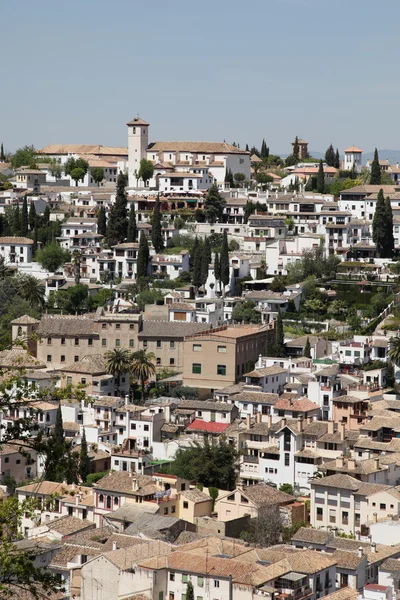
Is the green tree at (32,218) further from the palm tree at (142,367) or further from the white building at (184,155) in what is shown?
the palm tree at (142,367)

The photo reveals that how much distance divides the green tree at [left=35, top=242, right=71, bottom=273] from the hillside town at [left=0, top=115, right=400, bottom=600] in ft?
0.44

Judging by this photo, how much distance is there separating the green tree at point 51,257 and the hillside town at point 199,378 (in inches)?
5.3

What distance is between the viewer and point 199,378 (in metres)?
49.0

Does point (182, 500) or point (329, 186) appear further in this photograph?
point (329, 186)

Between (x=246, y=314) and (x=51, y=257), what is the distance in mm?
13777

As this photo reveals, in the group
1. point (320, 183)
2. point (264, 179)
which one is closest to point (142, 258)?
point (320, 183)

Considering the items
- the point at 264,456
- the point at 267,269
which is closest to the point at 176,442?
the point at 264,456

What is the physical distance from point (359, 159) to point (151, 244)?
31.5 metres

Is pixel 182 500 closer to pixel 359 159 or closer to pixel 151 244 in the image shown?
pixel 151 244

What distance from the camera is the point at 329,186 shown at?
252 ft

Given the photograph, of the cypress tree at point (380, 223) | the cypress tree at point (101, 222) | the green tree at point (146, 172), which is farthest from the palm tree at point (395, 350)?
the green tree at point (146, 172)

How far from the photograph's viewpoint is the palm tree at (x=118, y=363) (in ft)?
156

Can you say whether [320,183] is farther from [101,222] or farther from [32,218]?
[32,218]

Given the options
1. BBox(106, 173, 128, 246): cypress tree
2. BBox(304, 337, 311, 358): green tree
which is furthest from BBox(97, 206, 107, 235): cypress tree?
BBox(304, 337, 311, 358): green tree
